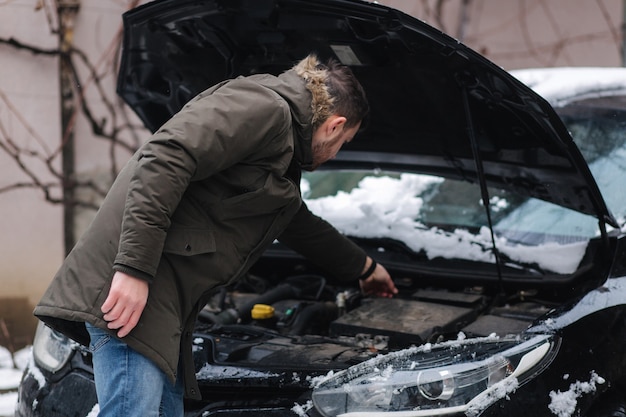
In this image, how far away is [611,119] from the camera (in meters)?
3.44

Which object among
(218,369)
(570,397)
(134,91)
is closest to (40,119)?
(134,91)

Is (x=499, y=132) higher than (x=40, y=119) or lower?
higher

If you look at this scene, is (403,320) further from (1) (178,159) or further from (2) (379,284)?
(1) (178,159)

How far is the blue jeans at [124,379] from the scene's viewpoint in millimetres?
2095

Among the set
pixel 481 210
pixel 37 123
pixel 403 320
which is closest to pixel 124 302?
pixel 403 320

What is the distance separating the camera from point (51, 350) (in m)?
2.88

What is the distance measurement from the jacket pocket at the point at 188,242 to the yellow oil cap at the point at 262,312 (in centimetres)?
101

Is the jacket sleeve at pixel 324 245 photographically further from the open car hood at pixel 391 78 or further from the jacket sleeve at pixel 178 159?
the jacket sleeve at pixel 178 159

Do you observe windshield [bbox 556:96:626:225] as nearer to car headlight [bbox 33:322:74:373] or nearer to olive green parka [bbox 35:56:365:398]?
olive green parka [bbox 35:56:365:398]

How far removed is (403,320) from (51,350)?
1.35 metres

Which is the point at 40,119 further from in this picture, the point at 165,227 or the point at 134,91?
the point at 165,227

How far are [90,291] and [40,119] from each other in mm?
3605

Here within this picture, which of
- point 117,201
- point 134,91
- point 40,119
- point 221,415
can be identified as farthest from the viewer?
point 40,119

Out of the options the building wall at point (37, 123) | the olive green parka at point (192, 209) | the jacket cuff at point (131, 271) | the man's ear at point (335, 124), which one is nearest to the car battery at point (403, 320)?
the olive green parka at point (192, 209)
